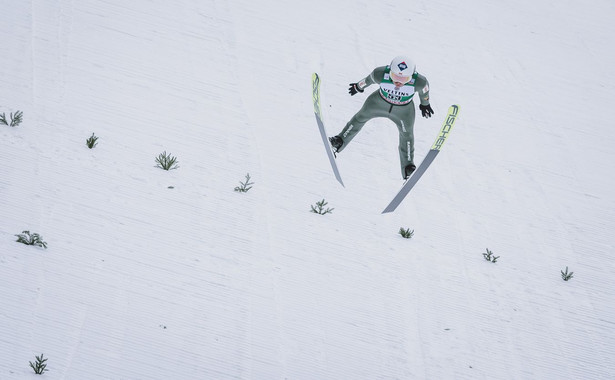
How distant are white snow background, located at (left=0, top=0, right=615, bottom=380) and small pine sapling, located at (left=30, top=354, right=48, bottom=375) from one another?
0.05 meters

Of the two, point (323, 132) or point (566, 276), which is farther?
point (323, 132)

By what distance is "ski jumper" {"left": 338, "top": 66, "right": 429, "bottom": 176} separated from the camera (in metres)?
5.89

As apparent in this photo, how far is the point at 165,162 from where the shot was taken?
5.71 m

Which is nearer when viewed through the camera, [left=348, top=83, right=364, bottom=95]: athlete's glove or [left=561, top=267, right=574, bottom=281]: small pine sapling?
[left=561, top=267, right=574, bottom=281]: small pine sapling

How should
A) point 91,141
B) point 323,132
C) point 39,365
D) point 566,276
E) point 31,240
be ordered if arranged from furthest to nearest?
1. point 323,132
2. point 91,141
3. point 566,276
4. point 31,240
5. point 39,365

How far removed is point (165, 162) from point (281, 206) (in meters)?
1.31

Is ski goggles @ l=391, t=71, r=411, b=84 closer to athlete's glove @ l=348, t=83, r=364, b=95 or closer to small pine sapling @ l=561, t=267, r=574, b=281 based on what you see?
athlete's glove @ l=348, t=83, r=364, b=95

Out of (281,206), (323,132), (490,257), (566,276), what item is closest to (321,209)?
(281,206)

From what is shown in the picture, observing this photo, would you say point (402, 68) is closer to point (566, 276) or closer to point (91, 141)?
point (566, 276)

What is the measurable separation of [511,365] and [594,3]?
9.10 m

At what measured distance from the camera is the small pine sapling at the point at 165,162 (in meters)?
5.68

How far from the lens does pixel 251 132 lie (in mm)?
6648

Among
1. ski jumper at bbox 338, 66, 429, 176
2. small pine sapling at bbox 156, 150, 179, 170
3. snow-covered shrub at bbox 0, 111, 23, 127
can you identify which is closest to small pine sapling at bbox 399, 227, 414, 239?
ski jumper at bbox 338, 66, 429, 176

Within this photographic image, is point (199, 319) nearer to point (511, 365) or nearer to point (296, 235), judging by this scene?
point (296, 235)
